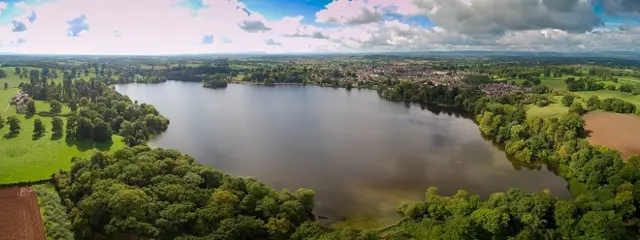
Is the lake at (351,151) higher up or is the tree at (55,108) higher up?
the tree at (55,108)

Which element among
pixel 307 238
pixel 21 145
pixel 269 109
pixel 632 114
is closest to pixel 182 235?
pixel 307 238

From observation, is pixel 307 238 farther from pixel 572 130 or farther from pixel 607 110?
pixel 607 110

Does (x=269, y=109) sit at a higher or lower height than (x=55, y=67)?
lower

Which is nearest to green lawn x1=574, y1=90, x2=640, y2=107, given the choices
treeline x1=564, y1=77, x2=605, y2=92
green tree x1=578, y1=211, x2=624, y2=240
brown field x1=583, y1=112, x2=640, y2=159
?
treeline x1=564, y1=77, x2=605, y2=92

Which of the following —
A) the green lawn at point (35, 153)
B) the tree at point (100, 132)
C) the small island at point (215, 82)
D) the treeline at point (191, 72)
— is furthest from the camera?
the treeline at point (191, 72)

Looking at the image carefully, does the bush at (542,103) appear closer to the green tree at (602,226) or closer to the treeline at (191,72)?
the green tree at (602,226)

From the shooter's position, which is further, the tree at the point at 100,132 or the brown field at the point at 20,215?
the tree at the point at 100,132

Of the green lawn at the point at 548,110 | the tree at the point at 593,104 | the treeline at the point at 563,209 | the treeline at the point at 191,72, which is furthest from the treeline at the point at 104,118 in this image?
the tree at the point at 593,104
